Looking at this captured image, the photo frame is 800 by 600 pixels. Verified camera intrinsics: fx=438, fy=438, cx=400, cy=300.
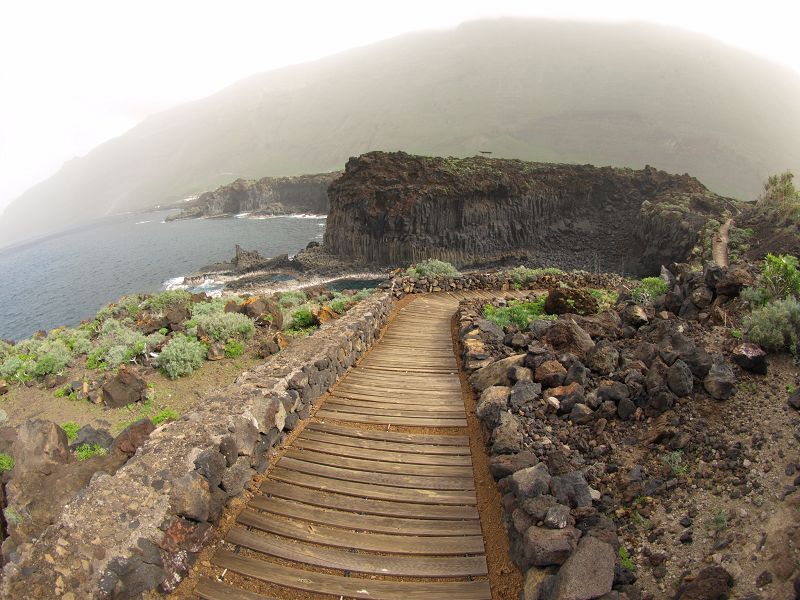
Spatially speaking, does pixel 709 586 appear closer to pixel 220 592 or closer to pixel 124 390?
pixel 220 592

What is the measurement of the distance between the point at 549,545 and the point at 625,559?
68 centimetres

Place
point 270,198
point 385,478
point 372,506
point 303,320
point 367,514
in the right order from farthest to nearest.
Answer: point 270,198
point 303,320
point 385,478
point 372,506
point 367,514

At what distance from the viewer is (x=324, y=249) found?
6241 centimetres

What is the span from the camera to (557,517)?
4039mm

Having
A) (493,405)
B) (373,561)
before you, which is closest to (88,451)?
(373,561)

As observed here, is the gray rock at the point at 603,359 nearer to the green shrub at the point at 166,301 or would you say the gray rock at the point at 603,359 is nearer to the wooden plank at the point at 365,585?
the wooden plank at the point at 365,585

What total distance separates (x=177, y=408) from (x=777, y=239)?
33589 millimetres

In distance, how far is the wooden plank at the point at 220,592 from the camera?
4059mm

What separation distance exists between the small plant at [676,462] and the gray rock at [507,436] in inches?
62.5

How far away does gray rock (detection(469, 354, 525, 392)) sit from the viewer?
7.43m

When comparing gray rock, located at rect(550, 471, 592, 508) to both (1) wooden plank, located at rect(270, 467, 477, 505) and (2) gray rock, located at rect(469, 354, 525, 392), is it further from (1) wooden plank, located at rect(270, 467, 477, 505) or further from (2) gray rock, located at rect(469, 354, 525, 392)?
(2) gray rock, located at rect(469, 354, 525, 392)

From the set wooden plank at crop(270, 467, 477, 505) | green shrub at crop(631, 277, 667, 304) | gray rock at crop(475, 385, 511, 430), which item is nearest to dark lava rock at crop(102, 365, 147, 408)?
wooden plank at crop(270, 467, 477, 505)

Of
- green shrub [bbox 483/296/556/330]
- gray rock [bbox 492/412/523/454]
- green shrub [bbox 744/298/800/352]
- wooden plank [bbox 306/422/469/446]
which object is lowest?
green shrub [bbox 483/296/556/330]

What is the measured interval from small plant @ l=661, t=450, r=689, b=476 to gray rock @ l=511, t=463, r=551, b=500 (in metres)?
1.25
